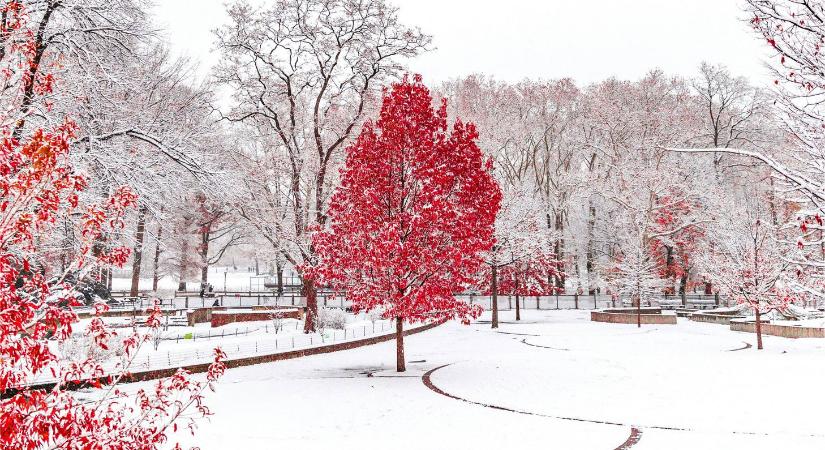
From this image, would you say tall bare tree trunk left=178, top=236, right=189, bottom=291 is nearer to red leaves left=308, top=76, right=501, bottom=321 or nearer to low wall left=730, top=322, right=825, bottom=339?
red leaves left=308, top=76, right=501, bottom=321

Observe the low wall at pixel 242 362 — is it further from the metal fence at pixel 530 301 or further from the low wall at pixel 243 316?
the metal fence at pixel 530 301

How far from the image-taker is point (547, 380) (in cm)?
1477

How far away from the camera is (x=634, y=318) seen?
33.4 m

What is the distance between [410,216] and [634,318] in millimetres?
23159

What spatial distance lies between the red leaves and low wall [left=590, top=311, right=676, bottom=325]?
67.6 feet

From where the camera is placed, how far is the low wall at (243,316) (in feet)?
90.9

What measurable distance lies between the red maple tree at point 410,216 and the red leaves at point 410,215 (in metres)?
0.03

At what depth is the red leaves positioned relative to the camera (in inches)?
599

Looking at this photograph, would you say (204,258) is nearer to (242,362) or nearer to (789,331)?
(242,362)

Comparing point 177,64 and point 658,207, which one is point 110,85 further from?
point 658,207

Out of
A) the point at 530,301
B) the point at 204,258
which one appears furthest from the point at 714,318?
the point at 204,258

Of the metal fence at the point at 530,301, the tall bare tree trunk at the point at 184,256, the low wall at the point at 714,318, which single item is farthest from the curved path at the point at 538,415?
the tall bare tree trunk at the point at 184,256

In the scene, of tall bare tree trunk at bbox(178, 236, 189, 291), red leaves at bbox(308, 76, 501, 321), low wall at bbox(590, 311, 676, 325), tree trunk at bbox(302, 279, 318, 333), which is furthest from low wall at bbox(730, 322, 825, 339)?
tall bare tree trunk at bbox(178, 236, 189, 291)

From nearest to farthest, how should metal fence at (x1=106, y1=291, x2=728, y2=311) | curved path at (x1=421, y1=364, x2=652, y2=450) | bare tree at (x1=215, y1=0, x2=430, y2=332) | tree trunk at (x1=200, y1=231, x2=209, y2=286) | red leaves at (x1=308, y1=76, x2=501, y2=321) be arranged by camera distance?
curved path at (x1=421, y1=364, x2=652, y2=450) < red leaves at (x1=308, y1=76, x2=501, y2=321) < bare tree at (x1=215, y1=0, x2=430, y2=332) < metal fence at (x1=106, y1=291, x2=728, y2=311) < tree trunk at (x1=200, y1=231, x2=209, y2=286)
